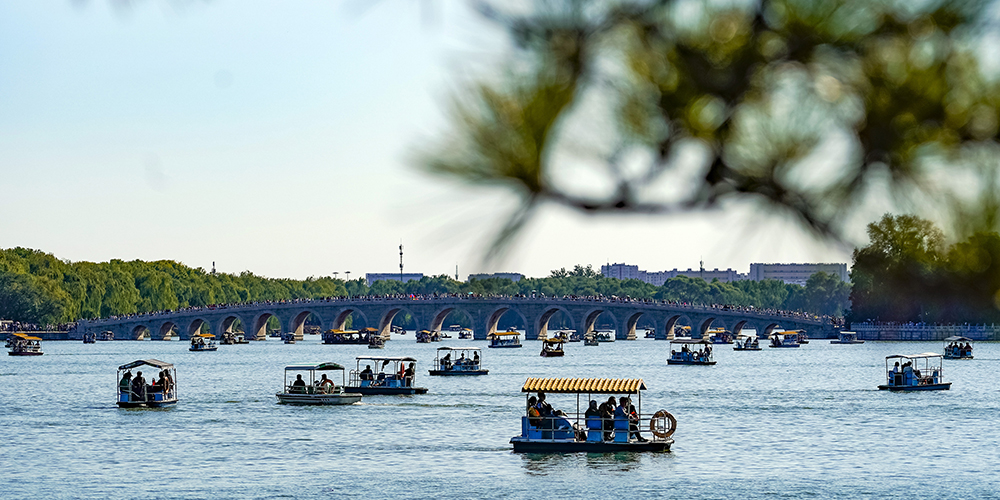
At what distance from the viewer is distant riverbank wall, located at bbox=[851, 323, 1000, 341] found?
12212cm

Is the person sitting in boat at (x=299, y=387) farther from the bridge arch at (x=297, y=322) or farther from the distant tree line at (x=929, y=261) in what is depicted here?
the bridge arch at (x=297, y=322)

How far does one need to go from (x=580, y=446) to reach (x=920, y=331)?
9773 cm

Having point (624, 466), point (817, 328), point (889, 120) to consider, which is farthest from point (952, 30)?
point (817, 328)

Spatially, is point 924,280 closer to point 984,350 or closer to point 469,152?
point 469,152

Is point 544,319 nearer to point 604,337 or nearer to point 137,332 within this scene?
point 604,337

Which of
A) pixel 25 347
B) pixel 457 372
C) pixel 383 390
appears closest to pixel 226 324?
pixel 25 347

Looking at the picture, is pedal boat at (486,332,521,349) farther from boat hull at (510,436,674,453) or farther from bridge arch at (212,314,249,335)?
boat hull at (510,436,674,453)

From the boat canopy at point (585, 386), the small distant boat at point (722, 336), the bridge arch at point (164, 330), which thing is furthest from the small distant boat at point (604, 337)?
the boat canopy at point (585, 386)

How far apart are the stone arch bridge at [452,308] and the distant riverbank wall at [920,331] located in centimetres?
781

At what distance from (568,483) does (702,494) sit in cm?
336

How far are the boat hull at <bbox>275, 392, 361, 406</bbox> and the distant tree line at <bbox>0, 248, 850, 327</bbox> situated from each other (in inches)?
2507

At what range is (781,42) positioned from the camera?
540cm

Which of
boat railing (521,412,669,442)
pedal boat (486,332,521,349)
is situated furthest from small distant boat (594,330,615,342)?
boat railing (521,412,669,442)

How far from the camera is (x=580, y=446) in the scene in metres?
35.1
